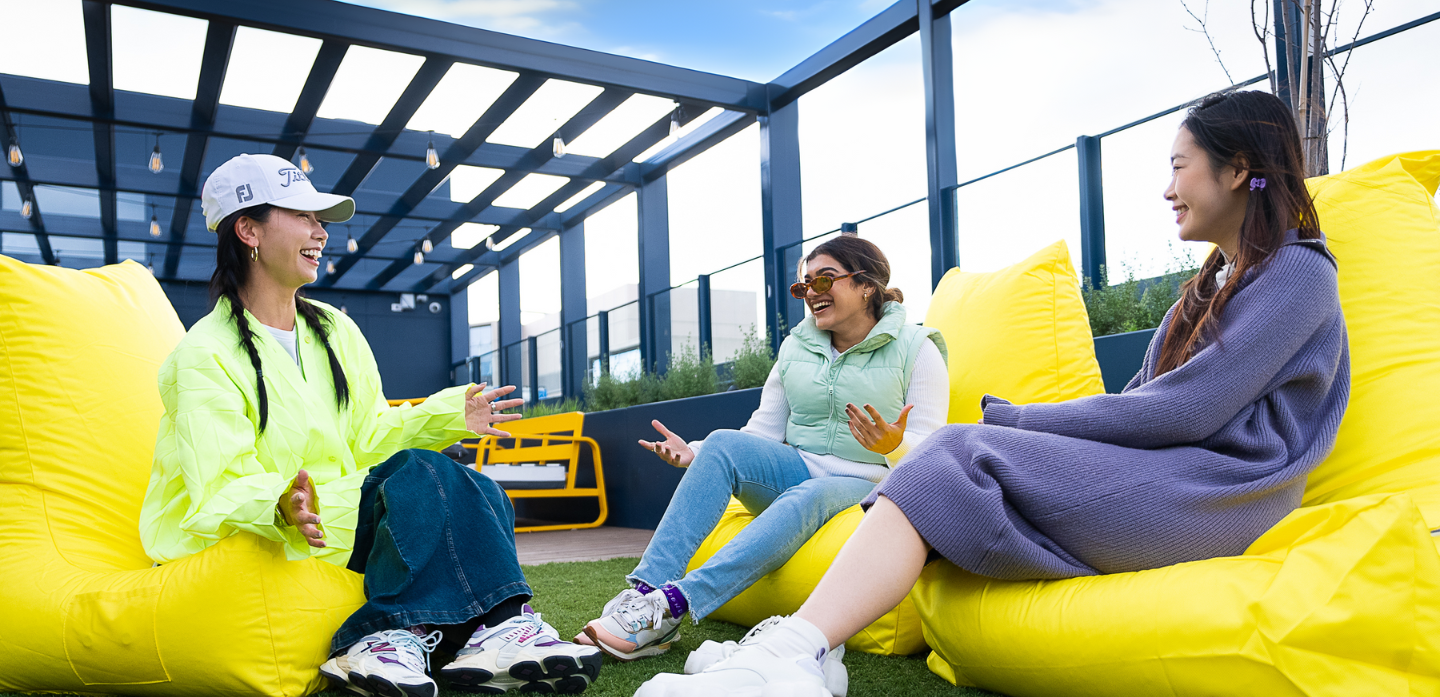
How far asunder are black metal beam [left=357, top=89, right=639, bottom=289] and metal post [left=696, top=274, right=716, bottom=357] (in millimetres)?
1605

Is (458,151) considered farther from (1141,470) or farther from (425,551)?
(1141,470)

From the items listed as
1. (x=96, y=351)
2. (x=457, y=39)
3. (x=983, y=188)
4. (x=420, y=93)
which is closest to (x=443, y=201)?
(x=420, y=93)

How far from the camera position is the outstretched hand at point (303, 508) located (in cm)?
157

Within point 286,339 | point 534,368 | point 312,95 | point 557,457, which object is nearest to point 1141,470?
point 286,339

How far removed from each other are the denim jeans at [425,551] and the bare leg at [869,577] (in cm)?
63

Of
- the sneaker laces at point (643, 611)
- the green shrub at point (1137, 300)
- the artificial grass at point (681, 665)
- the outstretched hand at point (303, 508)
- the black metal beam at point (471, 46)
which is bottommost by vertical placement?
the artificial grass at point (681, 665)

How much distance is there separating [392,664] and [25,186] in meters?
10.6

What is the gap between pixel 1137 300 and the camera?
367 cm

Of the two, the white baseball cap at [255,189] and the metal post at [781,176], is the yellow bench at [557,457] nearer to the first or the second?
the metal post at [781,176]

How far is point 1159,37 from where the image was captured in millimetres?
4781

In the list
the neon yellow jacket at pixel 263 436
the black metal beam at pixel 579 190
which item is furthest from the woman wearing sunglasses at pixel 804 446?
the black metal beam at pixel 579 190

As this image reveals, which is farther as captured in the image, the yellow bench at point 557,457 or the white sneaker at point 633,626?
the yellow bench at point 557,457

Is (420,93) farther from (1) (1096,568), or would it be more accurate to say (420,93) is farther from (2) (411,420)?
(1) (1096,568)

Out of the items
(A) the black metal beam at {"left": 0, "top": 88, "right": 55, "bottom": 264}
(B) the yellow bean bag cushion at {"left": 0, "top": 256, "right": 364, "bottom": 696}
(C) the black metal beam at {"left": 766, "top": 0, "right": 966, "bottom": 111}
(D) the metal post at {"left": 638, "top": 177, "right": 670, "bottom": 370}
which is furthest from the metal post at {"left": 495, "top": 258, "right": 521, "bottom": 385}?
(B) the yellow bean bag cushion at {"left": 0, "top": 256, "right": 364, "bottom": 696}
